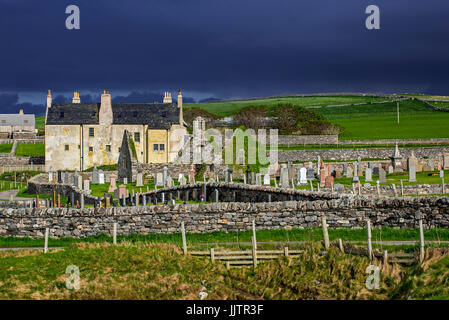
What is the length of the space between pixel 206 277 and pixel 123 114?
73358 mm

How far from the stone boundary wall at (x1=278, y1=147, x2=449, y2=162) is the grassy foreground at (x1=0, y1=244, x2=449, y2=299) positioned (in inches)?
2316

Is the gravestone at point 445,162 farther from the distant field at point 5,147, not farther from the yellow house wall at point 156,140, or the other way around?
the distant field at point 5,147

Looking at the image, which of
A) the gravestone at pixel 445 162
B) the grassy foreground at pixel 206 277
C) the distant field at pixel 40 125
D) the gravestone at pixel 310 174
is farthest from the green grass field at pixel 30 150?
the grassy foreground at pixel 206 277

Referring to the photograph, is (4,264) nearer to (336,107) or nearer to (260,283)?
(260,283)

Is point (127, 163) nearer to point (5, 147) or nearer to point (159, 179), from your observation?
point (159, 179)

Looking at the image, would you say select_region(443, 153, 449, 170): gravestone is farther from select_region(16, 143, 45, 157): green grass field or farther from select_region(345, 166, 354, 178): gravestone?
select_region(16, 143, 45, 157): green grass field

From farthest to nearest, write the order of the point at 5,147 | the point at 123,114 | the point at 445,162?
the point at 5,147 < the point at 123,114 < the point at 445,162

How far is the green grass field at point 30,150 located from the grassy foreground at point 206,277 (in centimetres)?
9059

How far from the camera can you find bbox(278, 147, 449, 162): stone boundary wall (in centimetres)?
8188

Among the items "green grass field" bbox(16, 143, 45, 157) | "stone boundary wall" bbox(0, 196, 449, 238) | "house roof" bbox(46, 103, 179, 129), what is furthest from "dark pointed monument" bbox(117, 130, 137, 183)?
"green grass field" bbox(16, 143, 45, 157)

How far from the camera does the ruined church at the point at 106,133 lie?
89688 mm

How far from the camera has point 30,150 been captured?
119 meters

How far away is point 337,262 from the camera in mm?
21703

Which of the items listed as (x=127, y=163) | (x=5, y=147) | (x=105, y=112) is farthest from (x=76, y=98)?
(x=127, y=163)
